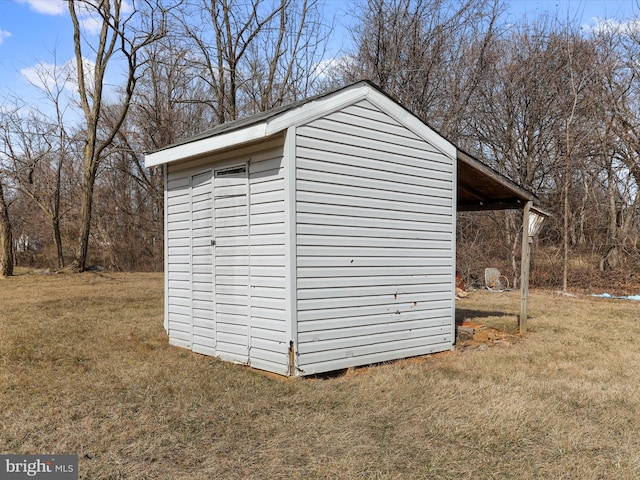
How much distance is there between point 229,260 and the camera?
18.8 ft

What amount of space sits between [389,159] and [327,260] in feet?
5.10

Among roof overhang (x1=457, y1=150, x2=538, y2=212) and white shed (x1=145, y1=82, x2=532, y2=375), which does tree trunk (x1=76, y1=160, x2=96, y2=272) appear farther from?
roof overhang (x1=457, y1=150, x2=538, y2=212)

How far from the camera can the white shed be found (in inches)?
201

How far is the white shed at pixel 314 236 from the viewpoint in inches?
201

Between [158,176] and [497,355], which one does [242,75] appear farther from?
[497,355]

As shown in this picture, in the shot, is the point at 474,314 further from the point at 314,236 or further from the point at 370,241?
the point at 314,236

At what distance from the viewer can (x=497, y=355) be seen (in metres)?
6.35

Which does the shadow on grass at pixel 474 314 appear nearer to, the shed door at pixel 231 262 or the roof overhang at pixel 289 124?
the roof overhang at pixel 289 124

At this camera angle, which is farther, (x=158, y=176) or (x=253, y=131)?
(x=158, y=176)

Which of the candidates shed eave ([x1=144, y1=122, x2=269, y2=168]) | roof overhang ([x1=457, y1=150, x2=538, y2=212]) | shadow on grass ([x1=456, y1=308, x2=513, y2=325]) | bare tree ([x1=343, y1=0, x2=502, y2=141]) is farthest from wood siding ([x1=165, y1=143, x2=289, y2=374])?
bare tree ([x1=343, y1=0, x2=502, y2=141])

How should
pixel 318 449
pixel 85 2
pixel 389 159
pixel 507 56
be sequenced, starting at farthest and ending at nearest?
pixel 507 56
pixel 85 2
pixel 389 159
pixel 318 449

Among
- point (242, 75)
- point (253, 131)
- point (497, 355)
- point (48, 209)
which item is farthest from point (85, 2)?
point (497, 355)

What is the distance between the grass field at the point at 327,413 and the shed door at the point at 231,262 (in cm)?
32

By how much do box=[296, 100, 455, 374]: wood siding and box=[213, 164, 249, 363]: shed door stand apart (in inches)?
31.6
